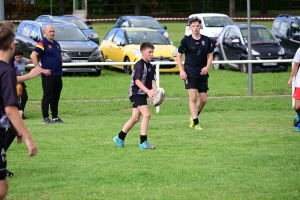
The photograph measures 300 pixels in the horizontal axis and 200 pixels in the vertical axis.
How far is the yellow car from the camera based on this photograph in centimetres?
2514

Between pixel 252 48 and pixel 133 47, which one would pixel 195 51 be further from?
pixel 252 48

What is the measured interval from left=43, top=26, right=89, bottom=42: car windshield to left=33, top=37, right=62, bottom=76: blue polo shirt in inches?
425

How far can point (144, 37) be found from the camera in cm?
2666

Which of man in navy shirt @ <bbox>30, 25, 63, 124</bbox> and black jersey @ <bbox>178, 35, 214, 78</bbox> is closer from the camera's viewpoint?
black jersey @ <bbox>178, 35, 214, 78</bbox>

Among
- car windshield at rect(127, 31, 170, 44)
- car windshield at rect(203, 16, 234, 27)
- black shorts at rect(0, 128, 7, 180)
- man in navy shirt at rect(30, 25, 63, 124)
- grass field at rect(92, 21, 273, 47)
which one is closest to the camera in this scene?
black shorts at rect(0, 128, 7, 180)

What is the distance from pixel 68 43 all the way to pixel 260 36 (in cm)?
752

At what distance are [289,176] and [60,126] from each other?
6.36 metres

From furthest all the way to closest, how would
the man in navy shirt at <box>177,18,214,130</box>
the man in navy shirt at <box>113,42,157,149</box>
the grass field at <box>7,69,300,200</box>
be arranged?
1. the man in navy shirt at <box>177,18,214,130</box>
2. the man in navy shirt at <box>113,42,157,149</box>
3. the grass field at <box>7,69,300,200</box>

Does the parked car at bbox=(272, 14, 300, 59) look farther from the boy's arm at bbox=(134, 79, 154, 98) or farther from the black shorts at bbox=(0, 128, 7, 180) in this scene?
the black shorts at bbox=(0, 128, 7, 180)

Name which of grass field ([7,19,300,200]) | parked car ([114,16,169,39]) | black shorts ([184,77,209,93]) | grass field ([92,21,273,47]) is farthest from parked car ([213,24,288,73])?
grass field ([92,21,273,47])

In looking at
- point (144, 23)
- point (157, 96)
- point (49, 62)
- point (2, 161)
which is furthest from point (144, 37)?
point (2, 161)

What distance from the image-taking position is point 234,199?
24.4 ft

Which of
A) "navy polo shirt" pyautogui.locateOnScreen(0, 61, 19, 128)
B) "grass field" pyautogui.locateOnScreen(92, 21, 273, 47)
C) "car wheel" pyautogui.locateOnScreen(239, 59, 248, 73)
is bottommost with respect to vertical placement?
"car wheel" pyautogui.locateOnScreen(239, 59, 248, 73)

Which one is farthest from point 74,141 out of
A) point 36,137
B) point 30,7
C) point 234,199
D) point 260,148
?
point 30,7
